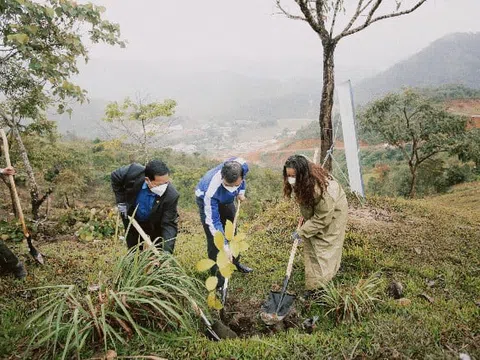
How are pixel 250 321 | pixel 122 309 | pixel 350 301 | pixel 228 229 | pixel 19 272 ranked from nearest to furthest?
pixel 228 229
pixel 122 309
pixel 350 301
pixel 250 321
pixel 19 272

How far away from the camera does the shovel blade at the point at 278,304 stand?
10.2 feet

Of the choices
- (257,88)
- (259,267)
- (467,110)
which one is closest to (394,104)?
(259,267)

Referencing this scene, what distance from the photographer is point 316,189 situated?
3.27 m

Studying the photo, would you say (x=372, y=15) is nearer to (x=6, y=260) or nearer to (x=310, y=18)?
A: (x=310, y=18)

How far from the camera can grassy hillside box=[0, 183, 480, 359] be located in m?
2.41

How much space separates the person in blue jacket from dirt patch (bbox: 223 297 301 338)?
45 centimetres

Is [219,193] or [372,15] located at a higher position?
[372,15]

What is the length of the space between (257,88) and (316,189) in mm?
147693

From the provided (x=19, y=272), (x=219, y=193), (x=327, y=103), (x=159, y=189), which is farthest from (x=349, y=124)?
(x=19, y=272)

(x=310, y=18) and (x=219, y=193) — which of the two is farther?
(x=310, y=18)

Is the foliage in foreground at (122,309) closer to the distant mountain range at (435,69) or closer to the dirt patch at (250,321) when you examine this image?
the dirt patch at (250,321)

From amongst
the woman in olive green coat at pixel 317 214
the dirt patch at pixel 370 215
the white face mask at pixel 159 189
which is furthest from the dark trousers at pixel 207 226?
the dirt patch at pixel 370 215

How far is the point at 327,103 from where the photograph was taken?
7000 mm

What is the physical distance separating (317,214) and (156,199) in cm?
169
